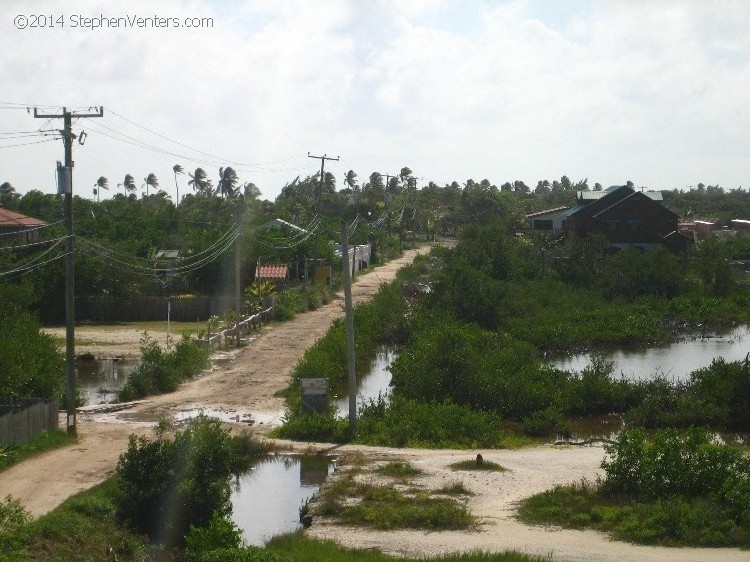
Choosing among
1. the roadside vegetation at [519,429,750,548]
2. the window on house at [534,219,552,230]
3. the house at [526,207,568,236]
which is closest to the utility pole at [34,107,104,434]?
the roadside vegetation at [519,429,750,548]

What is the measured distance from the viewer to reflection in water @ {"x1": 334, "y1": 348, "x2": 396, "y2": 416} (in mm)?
34250

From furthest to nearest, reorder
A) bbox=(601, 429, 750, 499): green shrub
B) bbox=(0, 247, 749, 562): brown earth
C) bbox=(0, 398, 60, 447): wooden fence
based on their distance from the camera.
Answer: bbox=(0, 398, 60, 447): wooden fence, bbox=(601, 429, 750, 499): green shrub, bbox=(0, 247, 749, 562): brown earth

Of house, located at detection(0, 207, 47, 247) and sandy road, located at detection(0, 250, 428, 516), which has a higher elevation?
house, located at detection(0, 207, 47, 247)

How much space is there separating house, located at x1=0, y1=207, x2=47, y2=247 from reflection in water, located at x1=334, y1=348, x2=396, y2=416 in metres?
28.8

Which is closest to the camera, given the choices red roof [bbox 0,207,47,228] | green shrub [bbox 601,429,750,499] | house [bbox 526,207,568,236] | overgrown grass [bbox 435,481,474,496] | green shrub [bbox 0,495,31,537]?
green shrub [bbox 0,495,31,537]

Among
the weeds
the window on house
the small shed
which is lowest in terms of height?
the weeds

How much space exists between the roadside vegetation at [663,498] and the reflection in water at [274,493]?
4841 millimetres

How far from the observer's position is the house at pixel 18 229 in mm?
63281

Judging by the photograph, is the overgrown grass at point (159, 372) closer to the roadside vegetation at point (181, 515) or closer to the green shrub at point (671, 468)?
the roadside vegetation at point (181, 515)

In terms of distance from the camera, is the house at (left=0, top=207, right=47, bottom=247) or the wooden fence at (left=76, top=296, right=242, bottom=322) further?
the house at (left=0, top=207, right=47, bottom=247)

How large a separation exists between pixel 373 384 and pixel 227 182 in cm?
10076

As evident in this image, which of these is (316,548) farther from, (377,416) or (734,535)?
(377,416)

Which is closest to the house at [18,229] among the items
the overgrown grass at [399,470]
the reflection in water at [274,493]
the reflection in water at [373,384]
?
the reflection in water at [373,384]

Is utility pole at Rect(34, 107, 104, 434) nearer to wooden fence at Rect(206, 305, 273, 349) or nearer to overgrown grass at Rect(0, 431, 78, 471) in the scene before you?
overgrown grass at Rect(0, 431, 78, 471)
